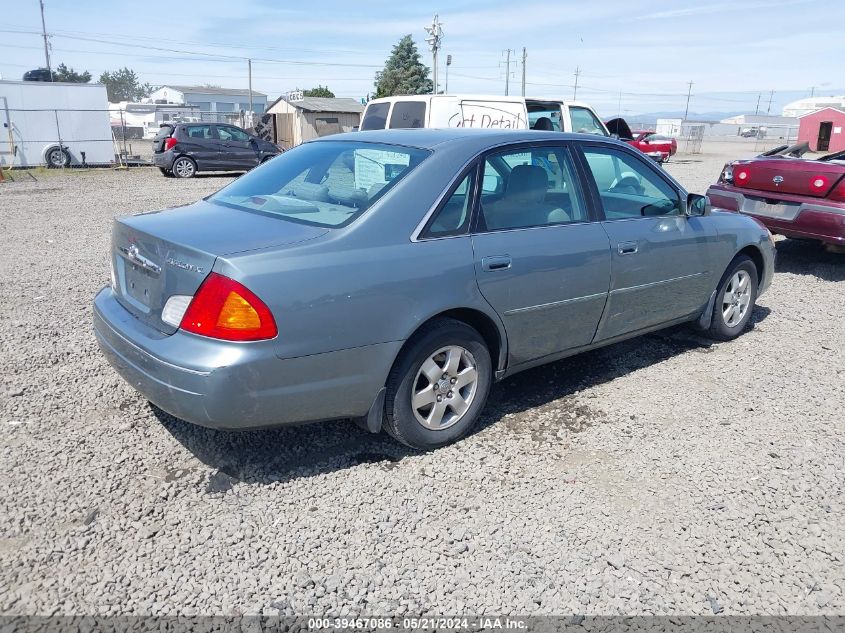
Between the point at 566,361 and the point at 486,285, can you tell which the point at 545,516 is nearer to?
Result: the point at 486,285

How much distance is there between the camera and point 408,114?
10305 millimetres

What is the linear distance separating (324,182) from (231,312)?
1174mm

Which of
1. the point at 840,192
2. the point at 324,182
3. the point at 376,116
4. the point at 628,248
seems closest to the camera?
the point at 324,182

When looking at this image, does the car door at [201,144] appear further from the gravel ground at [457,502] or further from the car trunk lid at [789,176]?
the gravel ground at [457,502]

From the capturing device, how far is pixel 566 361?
5.00m

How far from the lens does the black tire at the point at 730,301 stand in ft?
17.3

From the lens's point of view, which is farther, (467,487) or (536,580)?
(467,487)

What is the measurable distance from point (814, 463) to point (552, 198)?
2005mm

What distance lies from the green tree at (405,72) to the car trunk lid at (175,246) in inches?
2903

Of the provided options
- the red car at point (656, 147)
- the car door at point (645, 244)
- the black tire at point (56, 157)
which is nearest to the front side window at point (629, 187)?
the car door at point (645, 244)

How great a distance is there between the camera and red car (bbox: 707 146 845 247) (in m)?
7.18

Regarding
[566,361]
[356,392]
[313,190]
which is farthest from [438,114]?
[356,392]

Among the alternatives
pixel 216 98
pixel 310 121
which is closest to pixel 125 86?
pixel 216 98

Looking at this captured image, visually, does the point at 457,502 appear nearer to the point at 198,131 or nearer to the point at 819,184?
the point at 819,184
